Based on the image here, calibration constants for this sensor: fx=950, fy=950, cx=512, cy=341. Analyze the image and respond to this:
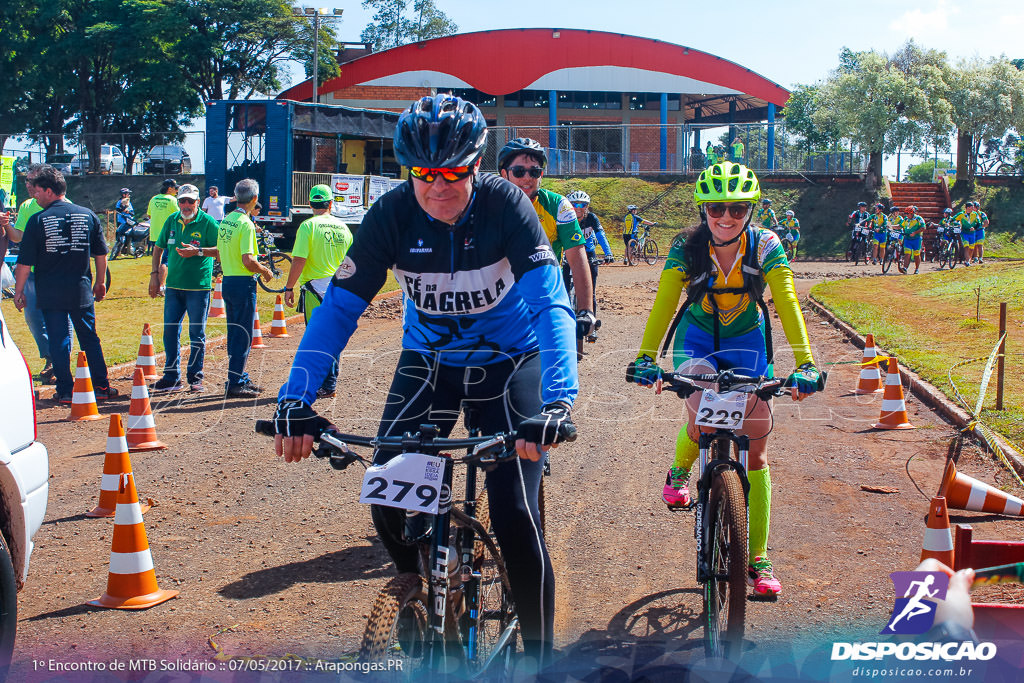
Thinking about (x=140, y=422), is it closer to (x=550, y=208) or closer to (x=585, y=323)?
(x=550, y=208)

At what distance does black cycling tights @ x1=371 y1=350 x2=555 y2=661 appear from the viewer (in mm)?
3441

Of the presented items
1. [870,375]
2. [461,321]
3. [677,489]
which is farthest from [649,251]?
[461,321]

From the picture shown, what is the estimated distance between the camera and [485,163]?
43312 mm

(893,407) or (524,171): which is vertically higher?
(524,171)

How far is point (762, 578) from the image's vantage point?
4617 mm

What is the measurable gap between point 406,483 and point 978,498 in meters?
4.09

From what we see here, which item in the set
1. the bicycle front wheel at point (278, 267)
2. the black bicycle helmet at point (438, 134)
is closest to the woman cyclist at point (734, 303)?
the black bicycle helmet at point (438, 134)

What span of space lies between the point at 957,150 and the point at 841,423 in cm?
4059

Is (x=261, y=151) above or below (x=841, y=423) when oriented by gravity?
above

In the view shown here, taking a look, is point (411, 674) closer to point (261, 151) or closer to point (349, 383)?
point (349, 383)

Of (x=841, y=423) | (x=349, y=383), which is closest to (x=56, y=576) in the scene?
(x=349, y=383)

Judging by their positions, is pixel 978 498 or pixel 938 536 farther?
pixel 978 498

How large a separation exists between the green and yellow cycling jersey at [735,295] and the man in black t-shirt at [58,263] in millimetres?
7240

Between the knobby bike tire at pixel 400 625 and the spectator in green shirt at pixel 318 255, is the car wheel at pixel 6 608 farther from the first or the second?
the spectator in green shirt at pixel 318 255
